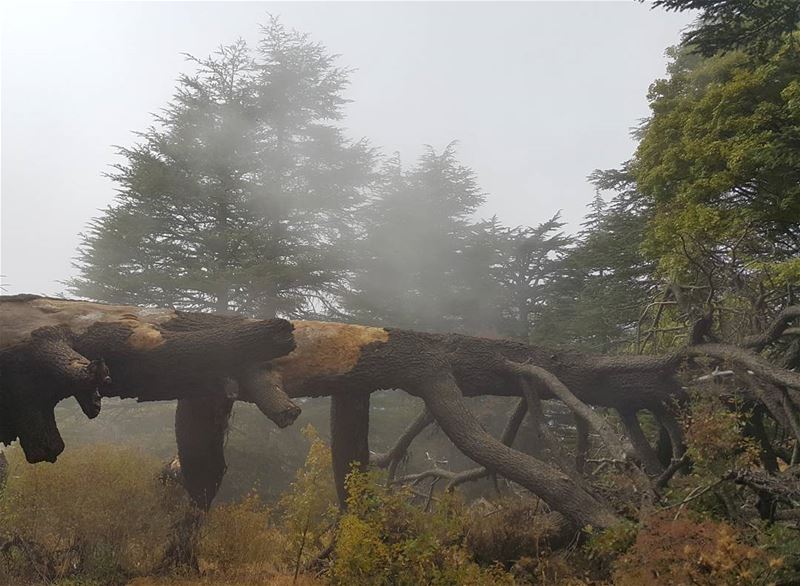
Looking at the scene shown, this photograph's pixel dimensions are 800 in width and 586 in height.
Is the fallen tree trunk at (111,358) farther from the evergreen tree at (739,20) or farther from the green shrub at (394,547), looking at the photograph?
the evergreen tree at (739,20)

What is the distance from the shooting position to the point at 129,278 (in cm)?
1675

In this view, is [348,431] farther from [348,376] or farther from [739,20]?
[739,20]

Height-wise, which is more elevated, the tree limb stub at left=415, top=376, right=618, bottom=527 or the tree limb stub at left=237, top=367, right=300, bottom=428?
the tree limb stub at left=237, top=367, right=300, bottom=428

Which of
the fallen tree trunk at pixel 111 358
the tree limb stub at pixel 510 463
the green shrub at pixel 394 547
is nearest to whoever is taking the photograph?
the green shrub at pixel 394 547

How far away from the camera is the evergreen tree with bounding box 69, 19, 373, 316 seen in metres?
17.3

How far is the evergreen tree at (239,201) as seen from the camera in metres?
17.3

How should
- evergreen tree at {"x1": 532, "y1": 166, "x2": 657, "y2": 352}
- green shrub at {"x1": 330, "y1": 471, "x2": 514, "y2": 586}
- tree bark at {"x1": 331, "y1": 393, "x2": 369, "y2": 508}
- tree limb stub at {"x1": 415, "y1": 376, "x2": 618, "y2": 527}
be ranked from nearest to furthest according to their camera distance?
1. green shrub at {"x1": 330, "y1": 471, "x2": 514, "y2": 586}
2. tree limb stub at {"x1": 415, "y1": 376, "x2": 618, "y2": 527}
3. tree bark at {"x1": 331, "y1": 393, "x2": 369, "y2": 508}
4. evergreen tree at {"x1": 532, "y1": 166, "x2": 657, "y2": 352}

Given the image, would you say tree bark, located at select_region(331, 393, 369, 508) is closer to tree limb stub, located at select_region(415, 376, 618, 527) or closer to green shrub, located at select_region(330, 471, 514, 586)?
tree limb stub, located at select_region(415, 376, 618, 527)

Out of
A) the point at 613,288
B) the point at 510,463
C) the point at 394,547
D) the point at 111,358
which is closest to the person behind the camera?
the point at 394,547

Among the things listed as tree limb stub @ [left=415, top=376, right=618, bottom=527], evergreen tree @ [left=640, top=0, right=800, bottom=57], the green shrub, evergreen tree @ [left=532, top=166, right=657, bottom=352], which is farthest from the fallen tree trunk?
evergreen tree @ [left=532, top=166, right=657, bottom=352]

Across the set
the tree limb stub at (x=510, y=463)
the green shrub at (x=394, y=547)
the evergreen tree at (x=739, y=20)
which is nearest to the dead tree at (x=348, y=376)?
the tree limb stub at (x=510, y=463)

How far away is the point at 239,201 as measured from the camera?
1880 cm

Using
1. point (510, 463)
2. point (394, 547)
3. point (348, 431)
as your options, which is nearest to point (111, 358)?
point (348, 431)

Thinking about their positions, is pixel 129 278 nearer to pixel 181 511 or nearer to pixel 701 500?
pixel 181 511
